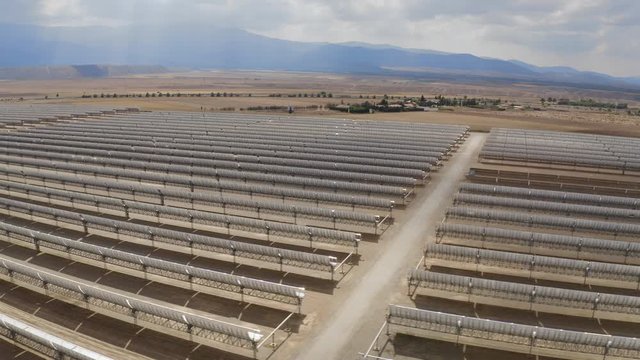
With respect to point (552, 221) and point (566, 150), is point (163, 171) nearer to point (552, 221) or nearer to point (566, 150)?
point (552, 221)

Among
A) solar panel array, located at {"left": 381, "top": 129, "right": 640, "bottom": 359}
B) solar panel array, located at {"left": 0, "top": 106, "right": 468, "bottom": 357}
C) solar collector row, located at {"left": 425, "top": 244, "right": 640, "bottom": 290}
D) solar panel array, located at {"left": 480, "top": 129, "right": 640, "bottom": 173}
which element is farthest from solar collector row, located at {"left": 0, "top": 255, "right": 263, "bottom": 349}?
solar panel array, located at {"left": 480, "top": 129, "right": 640, "bottom": 173}

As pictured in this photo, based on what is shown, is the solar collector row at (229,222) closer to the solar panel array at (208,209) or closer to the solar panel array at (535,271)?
the solar panel array at (208,209)

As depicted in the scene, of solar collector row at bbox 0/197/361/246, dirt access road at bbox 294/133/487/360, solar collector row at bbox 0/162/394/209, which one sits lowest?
dirt access road at bbox 294/133/487/360

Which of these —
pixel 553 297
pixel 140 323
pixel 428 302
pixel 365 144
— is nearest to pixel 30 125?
pixel 365 144

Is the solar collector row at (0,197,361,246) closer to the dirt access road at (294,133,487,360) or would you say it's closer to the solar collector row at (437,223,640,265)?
the dirt access road at (294,133,487,360)

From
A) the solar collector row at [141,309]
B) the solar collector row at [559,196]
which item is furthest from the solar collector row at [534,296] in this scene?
the solar collector row at [559,196]

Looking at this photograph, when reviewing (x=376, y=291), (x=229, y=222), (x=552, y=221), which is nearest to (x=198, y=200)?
(x=229, y=222)

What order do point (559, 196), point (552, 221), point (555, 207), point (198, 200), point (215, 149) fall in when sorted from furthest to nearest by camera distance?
point (215, 149) → point (559, 196) → point (198, 200) → point (555, 207) → point (552, 221)
